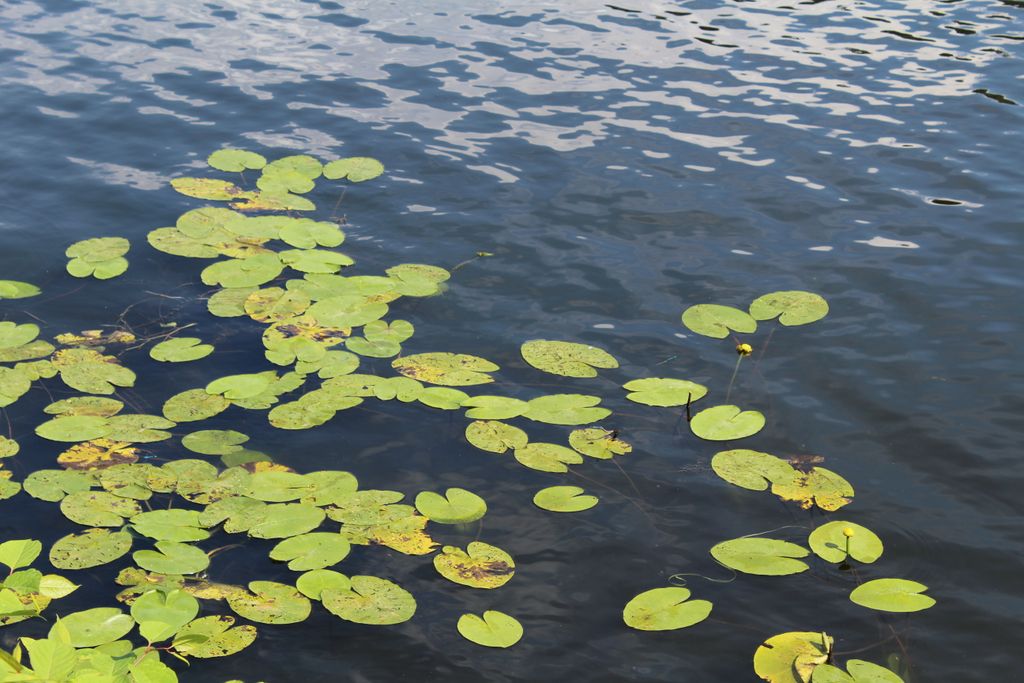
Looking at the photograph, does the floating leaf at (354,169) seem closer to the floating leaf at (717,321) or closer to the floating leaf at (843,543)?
the floating leaf at (717,321)

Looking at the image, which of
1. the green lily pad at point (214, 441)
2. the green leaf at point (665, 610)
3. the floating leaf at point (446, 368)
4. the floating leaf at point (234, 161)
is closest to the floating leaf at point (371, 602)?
the green leaf at point (665, 610)

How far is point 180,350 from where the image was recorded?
15.6 feet

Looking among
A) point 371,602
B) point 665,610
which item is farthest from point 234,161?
point 665,610

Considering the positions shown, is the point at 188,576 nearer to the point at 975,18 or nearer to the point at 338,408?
the point at 338,408

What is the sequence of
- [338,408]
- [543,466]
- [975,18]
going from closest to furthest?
[543,466], [338,408], [975,18]

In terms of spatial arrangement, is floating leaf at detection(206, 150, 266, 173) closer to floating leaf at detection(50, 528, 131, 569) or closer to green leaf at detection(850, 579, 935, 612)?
floating leaf at detection(50, 528, 131, 569)

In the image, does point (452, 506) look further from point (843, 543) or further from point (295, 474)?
point (843, 543)

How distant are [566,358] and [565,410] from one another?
443 millimetres

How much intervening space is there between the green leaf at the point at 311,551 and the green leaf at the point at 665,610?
110 cm

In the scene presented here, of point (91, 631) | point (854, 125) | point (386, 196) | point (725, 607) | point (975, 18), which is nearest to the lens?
point (91, 631)

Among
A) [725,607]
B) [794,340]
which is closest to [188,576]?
[725,607]

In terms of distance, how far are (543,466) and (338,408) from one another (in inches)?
41.1

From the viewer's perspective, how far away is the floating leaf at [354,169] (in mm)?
6625

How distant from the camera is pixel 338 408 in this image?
14.5ft
